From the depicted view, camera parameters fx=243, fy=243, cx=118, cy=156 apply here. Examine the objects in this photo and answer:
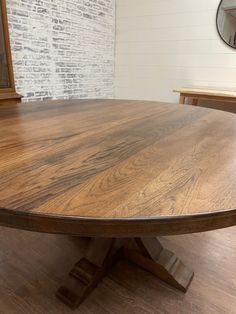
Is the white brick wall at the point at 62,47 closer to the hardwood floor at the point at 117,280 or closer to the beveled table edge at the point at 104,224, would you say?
the hardwood floor at the point at 117,280

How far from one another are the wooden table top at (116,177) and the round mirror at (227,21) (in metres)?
2.31

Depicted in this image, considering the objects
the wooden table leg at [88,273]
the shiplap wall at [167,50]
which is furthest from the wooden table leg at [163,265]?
A: the shiplap wall at [167,50]

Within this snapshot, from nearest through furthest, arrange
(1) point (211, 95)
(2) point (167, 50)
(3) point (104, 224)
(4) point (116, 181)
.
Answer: (3) point (104, 224)
(4) point (116, 181)
(1) point (211, 95)
(2) point (167, 50)

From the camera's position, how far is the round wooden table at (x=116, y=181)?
43 cm

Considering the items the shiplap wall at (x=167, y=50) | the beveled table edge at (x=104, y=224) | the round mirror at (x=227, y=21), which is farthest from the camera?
the shiplap wall at (x=167, y=50)

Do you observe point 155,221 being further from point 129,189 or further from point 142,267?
point 142,267

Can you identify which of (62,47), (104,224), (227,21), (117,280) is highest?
(227,21)

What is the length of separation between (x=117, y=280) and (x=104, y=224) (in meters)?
0.83

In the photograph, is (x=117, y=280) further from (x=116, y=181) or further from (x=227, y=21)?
(x=227, y=21)

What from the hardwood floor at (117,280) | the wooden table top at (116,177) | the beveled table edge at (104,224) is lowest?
the hardwood floor at (117,280)

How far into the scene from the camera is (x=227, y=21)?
111 inches

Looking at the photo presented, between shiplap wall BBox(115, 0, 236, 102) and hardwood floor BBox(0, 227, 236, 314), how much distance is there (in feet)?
7.72

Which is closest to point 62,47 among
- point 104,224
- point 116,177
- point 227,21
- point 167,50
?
point 167,50

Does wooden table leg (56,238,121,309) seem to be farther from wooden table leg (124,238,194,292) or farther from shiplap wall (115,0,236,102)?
shiplap wall (115,0,236,102)
